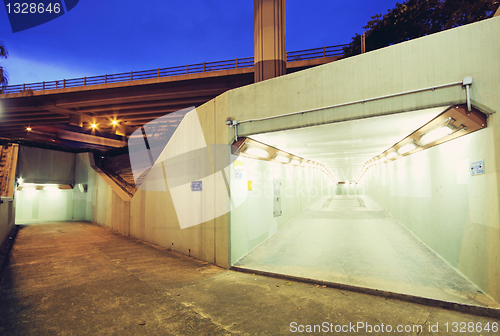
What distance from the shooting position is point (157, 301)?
14.8 feet

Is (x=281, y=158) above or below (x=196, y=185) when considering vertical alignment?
above

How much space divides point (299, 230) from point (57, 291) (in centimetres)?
768

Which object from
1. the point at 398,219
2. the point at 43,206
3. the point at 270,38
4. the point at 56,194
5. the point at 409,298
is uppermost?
the point at 270,38

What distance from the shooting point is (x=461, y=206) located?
482 cm

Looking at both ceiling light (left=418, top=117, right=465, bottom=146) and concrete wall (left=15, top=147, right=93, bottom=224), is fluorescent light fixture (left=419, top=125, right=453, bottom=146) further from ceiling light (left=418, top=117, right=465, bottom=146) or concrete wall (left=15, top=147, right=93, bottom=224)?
concrete wall (left=15, top=147, right=93, bottom=224)

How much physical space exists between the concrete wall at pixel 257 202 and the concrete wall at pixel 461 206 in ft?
15.4

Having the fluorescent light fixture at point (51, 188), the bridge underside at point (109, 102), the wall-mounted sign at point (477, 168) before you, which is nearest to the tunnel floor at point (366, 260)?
the wall-mounted sign at point (477, 168)

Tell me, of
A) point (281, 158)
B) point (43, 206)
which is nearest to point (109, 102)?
point (43, 206)

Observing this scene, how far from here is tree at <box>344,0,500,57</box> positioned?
53.5 feet

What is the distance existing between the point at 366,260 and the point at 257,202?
3.47 m

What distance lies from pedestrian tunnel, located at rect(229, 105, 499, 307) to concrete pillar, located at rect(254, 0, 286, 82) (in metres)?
4.01

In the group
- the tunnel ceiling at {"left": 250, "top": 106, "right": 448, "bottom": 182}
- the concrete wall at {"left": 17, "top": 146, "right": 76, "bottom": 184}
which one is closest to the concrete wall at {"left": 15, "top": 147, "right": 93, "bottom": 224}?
the concrete wall at {"left": 17, "top": 146, "right": 76, "bottom": 184}

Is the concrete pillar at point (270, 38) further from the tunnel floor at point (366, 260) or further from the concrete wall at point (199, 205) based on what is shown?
the tunnel floor at point (366, 260)

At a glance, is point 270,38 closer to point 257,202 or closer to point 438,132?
point 257,202
